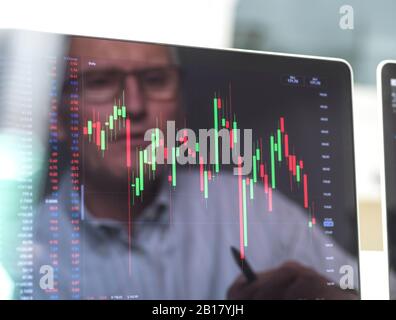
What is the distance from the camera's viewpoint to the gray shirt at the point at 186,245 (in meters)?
0.70

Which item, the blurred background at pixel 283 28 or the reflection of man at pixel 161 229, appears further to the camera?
the blurred background at pixel 283 28

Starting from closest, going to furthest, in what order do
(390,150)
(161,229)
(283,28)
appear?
(161,229) → (390,150) → (283,28)

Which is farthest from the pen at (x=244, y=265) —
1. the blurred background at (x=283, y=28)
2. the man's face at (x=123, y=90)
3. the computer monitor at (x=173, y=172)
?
the blurred background at (x=283, y=28)

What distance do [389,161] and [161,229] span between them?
353mm

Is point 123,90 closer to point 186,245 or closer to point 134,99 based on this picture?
point 134,99

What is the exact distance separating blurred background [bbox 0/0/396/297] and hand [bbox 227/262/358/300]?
25 cm

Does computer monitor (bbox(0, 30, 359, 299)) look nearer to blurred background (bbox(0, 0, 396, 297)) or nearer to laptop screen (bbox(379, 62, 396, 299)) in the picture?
laptop screen (bbox(379, 62, 396, 299))

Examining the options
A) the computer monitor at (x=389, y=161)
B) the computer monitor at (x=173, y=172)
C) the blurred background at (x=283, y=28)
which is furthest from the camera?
the blurred background at (x=283, y=28)

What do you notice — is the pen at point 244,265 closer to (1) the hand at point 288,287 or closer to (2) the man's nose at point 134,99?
(1) the hand at point 288,287

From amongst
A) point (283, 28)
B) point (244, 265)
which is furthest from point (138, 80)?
point (283, 28)

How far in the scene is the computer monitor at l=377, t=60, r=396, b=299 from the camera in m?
0.84

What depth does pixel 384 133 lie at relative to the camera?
2.77 feet

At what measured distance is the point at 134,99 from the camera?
0.75 meters

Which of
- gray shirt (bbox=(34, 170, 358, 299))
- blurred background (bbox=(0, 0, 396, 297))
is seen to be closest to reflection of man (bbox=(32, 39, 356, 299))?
gray shirt (bbox=(34, 170, 358, 299))
